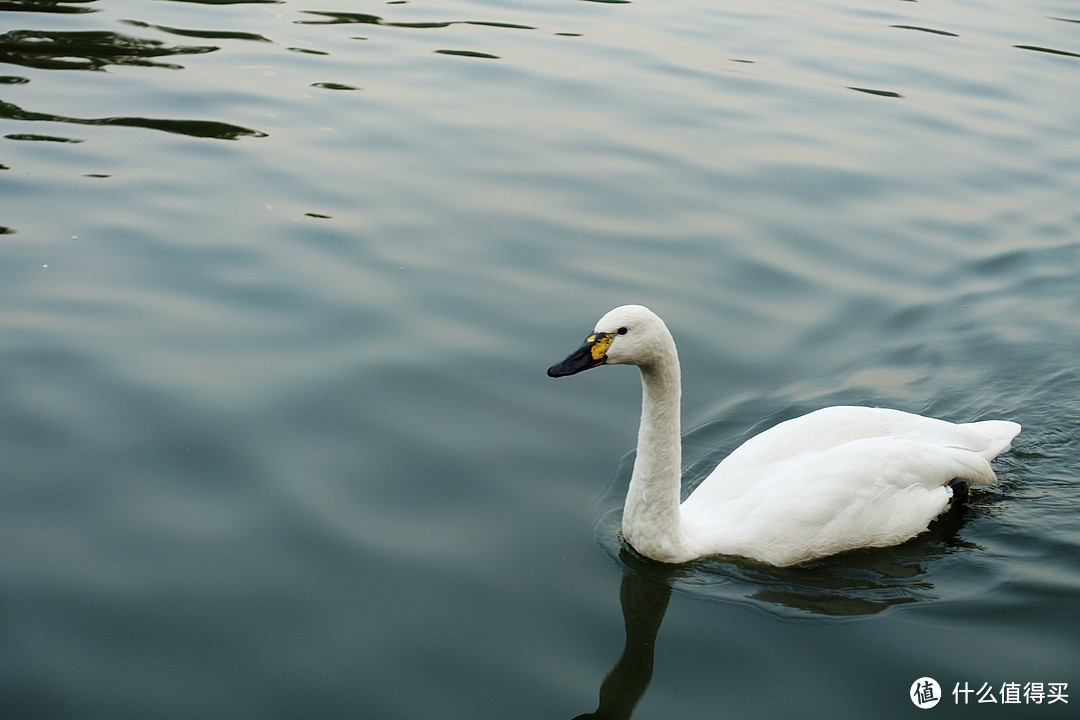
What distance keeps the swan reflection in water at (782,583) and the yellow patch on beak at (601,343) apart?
3.84ft

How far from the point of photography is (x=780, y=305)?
30.3 feet

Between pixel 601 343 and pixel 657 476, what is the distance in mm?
882

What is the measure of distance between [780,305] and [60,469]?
564 cm

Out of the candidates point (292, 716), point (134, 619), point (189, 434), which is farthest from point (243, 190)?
point (292, 716)

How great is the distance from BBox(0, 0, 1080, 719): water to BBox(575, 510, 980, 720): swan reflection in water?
0.03 m

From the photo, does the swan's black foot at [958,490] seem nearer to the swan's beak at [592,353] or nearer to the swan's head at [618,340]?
the swan's head at [618,340]

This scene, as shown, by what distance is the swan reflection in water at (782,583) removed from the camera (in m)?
5.80

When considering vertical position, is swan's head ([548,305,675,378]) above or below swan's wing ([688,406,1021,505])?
above

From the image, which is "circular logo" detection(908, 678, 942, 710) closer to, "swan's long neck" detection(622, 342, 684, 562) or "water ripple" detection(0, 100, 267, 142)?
"swan's long neck" detection(622, 342, 684, 562)

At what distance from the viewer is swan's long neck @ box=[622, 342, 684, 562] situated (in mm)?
6223

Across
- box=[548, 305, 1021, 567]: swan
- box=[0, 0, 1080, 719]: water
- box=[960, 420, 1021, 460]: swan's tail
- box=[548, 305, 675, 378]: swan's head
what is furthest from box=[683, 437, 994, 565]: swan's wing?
box=[548, 305, 675, 378]: swan's head

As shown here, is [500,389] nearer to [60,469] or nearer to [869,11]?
[60,469]

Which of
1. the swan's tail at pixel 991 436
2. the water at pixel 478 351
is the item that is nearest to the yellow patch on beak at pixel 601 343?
the water at pixel 478 351

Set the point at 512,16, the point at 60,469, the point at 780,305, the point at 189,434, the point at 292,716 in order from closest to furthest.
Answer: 1. the point at 292,716
2. the point at 60,469
3. the point at 189,434
4. the point at 780,305
5. the point at 512,16
